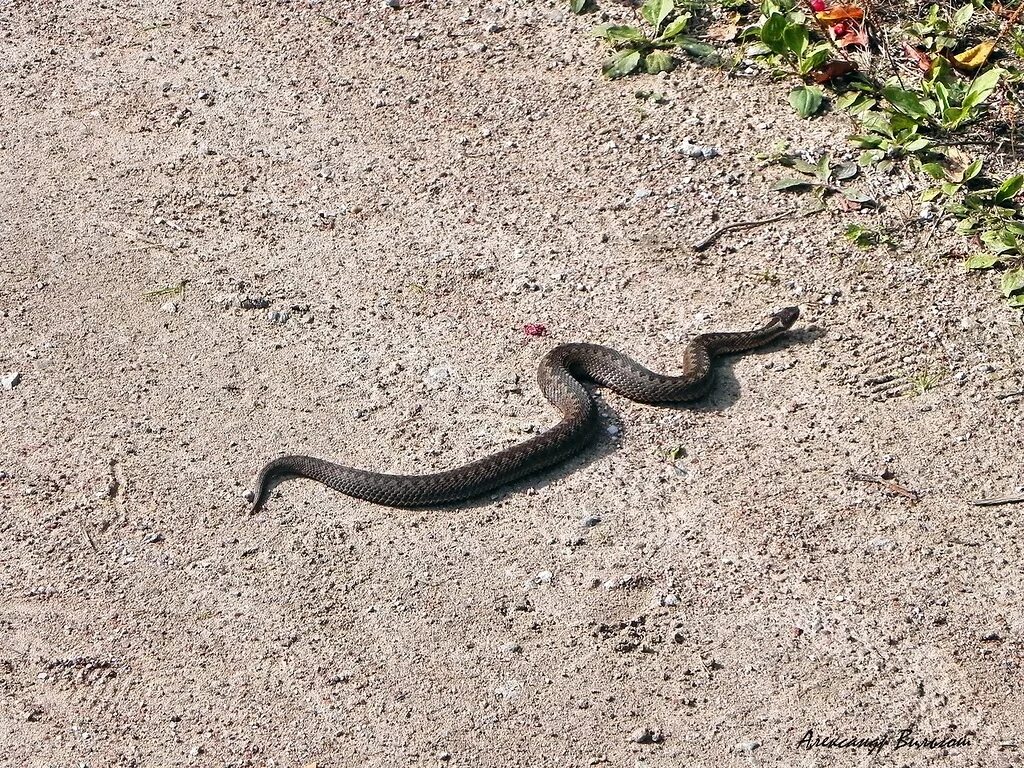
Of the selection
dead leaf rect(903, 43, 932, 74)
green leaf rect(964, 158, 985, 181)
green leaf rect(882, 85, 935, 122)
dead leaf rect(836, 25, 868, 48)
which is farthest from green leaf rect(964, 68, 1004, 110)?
dead leaf rect(836, 25, 868, 48)

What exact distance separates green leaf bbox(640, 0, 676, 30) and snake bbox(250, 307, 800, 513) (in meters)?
3.22

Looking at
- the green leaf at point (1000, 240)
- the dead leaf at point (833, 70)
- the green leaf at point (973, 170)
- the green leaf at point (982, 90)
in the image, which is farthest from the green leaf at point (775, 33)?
the green leaf at point (1000, 240)

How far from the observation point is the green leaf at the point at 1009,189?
8094 millimetres

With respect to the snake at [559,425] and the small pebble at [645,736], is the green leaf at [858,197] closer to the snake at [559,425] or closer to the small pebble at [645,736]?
the snake at [559,425]

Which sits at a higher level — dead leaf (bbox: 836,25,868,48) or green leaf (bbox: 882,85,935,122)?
dead leaf (bbox: 836,25,868,48)

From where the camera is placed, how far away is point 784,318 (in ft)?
25.5

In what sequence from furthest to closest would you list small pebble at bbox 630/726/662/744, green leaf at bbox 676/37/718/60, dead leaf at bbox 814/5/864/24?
green leaf at bbox 676/37/718/60 → dead leaf at bbox 814/5/864/24 → small pebble at bbox 630/726/662/744

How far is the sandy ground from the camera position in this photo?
5.70 meters

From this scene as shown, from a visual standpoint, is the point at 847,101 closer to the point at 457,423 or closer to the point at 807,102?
the point at 807,102

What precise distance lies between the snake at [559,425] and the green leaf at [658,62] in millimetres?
2816

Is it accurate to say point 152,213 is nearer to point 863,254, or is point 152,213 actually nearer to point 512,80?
point 512,80

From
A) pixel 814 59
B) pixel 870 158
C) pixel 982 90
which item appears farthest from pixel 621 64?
pixel 982 90

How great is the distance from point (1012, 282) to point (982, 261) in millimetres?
269

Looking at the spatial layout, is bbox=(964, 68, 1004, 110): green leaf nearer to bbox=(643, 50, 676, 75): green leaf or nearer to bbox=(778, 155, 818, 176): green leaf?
bbox=(778, 155, 818, 176): green leaf
